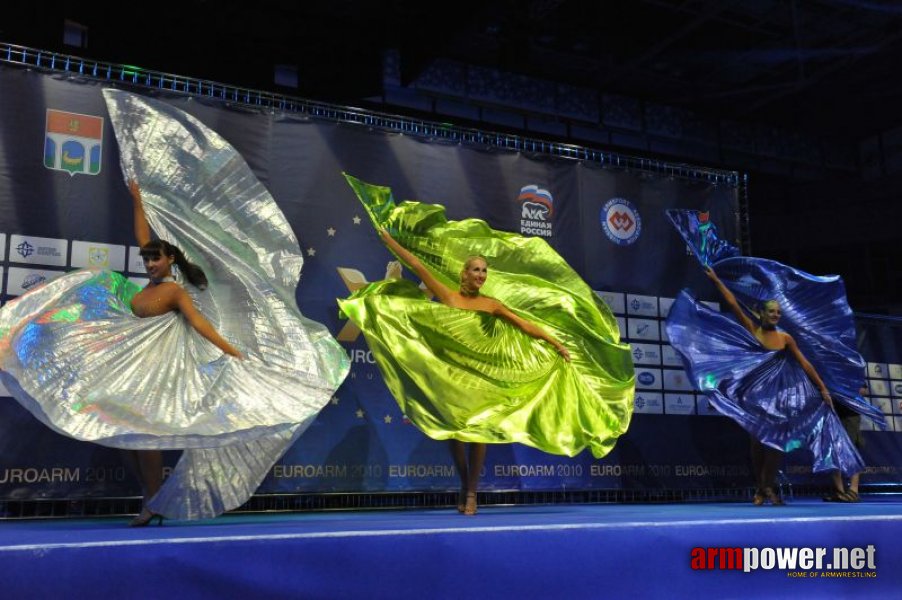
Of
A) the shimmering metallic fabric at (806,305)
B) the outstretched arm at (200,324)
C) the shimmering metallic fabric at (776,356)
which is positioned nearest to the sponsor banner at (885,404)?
the shimmering metallic fabric at (806,305)

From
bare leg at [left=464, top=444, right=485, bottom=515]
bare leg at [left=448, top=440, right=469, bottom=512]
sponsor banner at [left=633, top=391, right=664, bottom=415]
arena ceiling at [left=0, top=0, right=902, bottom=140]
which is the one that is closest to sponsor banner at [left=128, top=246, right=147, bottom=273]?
bare leg at [left=448, top=440, right=469, bottom=512]

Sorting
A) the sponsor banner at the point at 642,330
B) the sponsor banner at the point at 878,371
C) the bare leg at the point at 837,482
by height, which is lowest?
the bare leg at the point at 837,482

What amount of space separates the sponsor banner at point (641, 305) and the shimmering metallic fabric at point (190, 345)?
3.16m

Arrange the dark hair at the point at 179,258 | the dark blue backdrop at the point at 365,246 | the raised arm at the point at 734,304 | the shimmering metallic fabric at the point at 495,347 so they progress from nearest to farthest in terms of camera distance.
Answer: the dark hair at the point at 179,258, the shimmering metallic fabric at the point at 495,347, the dark blue backdrop at the point at 365,246, the raised arm at the point at 734,304

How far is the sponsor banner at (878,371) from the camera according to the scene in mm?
8114

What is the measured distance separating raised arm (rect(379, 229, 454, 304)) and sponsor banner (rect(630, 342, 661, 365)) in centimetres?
232

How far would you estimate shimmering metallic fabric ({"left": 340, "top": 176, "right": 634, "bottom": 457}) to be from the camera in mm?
4730

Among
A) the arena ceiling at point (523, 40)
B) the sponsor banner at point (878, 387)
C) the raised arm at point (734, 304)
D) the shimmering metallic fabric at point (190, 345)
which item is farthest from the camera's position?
the arena ceiling at point (523, 40)

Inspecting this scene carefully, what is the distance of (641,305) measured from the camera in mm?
6973

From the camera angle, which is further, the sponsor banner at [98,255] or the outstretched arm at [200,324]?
the sponsor banner at [98,255]

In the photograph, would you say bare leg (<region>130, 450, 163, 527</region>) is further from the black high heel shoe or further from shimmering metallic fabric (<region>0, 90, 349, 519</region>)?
shimmering metallic fabric (<region>0, 90, 349, 519</region>)

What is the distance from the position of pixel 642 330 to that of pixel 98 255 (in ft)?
13.7

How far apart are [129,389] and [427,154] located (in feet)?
10.6

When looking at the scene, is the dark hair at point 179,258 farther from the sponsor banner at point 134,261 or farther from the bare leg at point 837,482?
the bare leg at point 837,482
